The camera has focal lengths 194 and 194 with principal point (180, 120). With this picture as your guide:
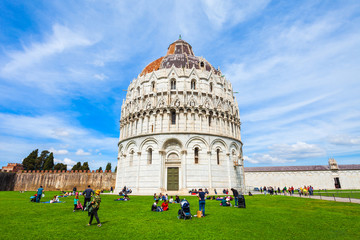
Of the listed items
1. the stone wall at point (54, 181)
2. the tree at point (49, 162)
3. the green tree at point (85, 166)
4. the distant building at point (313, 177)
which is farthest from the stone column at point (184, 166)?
the tree at point (49, 162)

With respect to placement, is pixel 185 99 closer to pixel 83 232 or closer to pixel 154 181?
pixel 154 181

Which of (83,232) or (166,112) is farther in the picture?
(166,112)

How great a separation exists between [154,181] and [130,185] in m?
5.17

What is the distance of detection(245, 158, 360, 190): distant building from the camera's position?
187ft

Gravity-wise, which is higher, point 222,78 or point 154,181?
point 222,78

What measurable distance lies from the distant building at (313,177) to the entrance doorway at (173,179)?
3150cm

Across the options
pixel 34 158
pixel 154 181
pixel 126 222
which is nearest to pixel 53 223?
pixel 126 222

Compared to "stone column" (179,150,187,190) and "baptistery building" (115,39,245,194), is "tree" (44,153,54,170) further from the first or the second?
"stone column" (179,150,187,190)

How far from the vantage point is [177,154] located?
33.3 m

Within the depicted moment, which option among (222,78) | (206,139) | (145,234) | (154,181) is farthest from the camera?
(222,78)

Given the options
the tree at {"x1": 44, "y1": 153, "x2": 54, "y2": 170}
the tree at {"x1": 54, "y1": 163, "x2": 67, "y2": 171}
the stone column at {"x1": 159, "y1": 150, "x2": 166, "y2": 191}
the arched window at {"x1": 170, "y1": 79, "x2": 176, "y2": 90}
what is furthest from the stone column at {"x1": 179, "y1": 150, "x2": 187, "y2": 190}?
the tree at {"x1": 54, "y1": 163, "x2": 67, "y2": 171}

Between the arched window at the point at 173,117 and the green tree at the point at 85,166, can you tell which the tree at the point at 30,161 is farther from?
the arched window at the point at 173,117

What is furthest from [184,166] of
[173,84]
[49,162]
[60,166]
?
[60,166]

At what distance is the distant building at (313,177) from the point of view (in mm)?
56875
